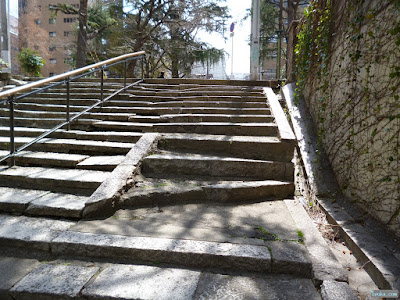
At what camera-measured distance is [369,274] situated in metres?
2.28

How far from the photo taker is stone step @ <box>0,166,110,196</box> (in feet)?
10.7

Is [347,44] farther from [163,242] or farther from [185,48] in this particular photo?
[185,48]

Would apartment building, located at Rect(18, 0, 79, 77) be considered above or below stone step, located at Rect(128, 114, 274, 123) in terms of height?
above

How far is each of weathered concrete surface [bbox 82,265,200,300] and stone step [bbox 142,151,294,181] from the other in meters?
1.55

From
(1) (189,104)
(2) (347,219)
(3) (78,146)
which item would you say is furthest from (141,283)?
(1) (189,104)

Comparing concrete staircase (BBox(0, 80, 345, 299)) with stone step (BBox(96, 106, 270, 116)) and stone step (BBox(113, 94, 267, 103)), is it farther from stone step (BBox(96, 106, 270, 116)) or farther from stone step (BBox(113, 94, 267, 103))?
stone step (BBox(113, 94, 267, 103))

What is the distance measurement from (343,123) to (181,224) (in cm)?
239

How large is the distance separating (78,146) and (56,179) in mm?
920

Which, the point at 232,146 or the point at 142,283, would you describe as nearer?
the point at 142,283

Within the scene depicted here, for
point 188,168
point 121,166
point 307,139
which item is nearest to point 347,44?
point 307,139

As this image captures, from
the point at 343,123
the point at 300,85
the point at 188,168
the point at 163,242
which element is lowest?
the point at 163,242

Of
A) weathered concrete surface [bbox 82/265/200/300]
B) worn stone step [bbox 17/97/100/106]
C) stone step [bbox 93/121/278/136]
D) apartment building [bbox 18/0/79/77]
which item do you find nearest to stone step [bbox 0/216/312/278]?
weathered concrete surface [bbox 82/265/200/300]

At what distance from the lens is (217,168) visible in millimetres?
3584

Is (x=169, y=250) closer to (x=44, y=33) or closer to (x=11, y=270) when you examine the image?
(x=11, y=270)
